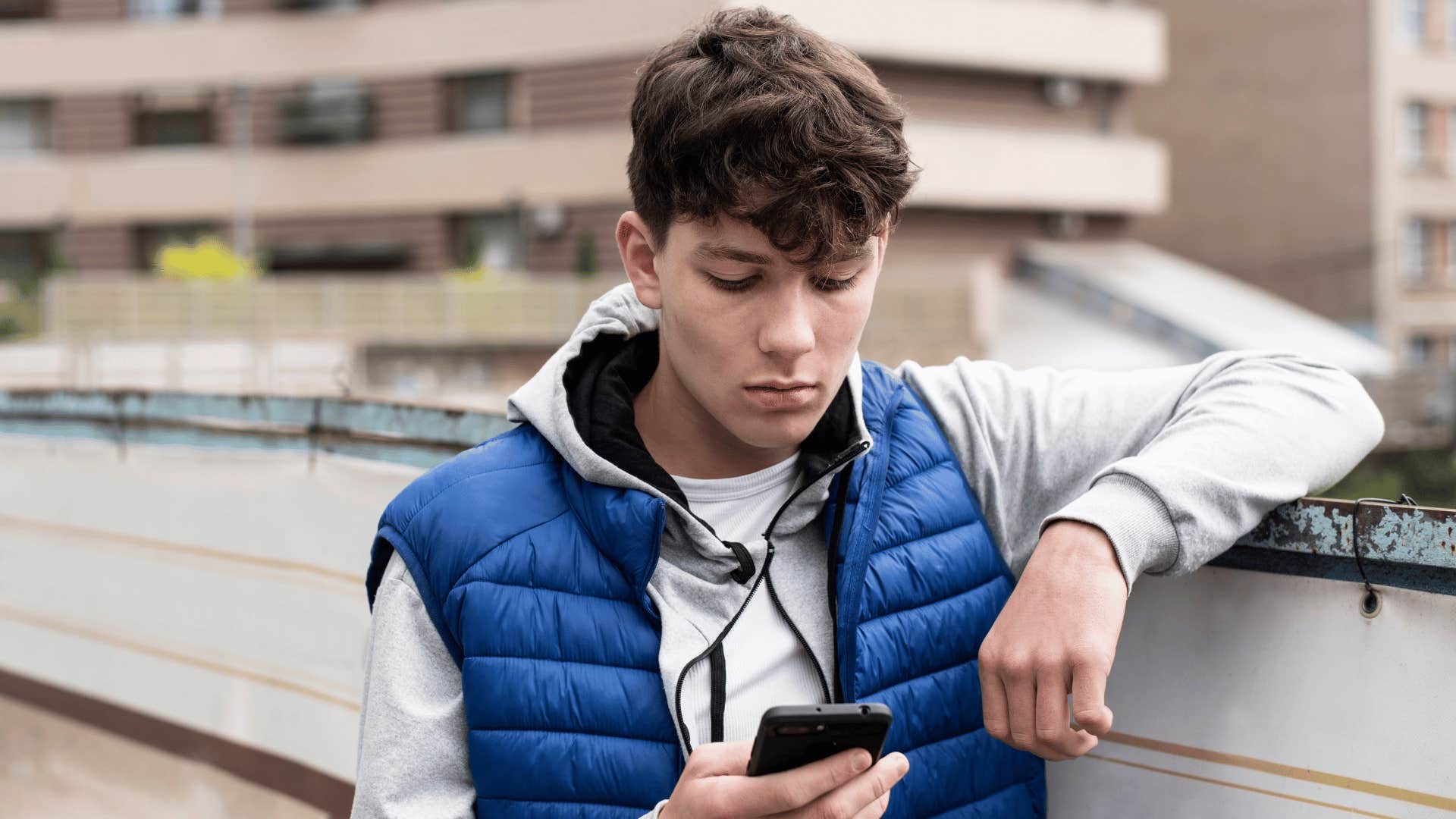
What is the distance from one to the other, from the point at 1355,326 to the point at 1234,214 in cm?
420

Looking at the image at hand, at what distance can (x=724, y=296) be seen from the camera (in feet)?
6.45

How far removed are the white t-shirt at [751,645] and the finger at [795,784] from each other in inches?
10.4

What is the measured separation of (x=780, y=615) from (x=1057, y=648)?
42cm

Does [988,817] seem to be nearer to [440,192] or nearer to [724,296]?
[724,296]

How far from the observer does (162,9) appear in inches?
1276

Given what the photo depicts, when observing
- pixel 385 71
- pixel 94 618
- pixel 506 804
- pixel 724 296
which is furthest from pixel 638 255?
pixel 385 71

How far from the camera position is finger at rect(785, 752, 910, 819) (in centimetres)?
169

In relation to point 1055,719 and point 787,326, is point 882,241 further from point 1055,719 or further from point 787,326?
point 1055,719

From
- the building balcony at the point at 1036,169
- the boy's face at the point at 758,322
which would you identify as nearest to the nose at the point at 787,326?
the boy's face at the point at 758,322

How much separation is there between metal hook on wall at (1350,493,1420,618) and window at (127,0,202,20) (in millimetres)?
33742

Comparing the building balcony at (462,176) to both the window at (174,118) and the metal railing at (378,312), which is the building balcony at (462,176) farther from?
the metal railing at (378,312)

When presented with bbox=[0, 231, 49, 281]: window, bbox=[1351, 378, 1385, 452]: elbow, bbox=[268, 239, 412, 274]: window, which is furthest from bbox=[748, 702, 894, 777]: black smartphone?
bbox=[0, 231, 49, 281]: window

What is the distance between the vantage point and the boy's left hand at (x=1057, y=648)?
181 centimetres

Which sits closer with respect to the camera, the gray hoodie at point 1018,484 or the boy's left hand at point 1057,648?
the boy's left hand at point 1057,648
